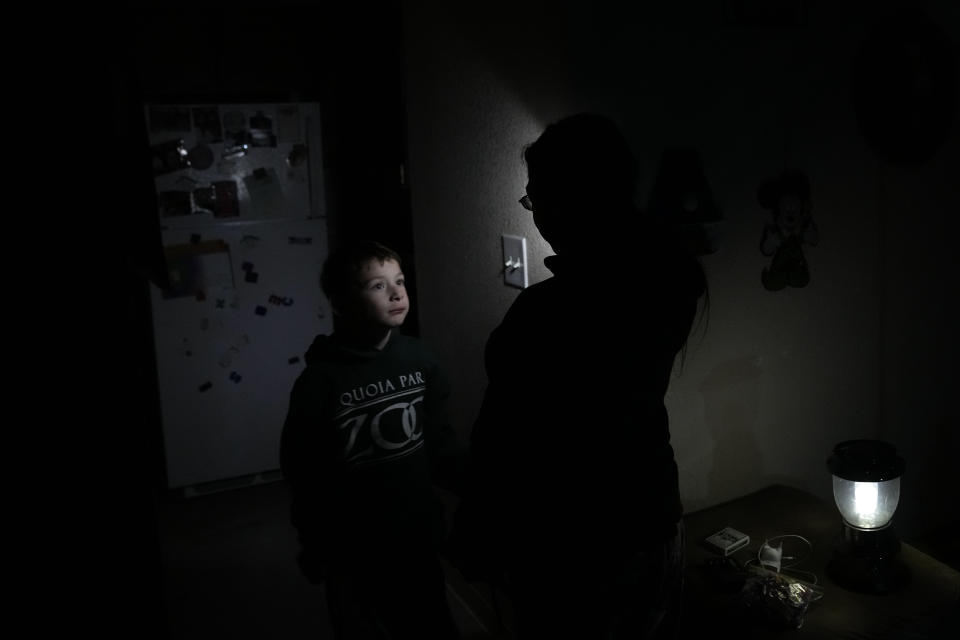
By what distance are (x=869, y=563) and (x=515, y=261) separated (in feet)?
3.23

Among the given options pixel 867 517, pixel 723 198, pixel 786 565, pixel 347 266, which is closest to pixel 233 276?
pixel 347 266

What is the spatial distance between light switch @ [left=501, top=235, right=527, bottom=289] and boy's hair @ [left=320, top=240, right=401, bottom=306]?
303 millimetres

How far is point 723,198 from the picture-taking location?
6.00 ft

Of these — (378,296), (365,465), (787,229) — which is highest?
(787,229)

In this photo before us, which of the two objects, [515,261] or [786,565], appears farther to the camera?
[515,261]

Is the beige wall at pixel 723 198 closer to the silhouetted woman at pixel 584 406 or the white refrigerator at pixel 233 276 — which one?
Answer: the silhouetted woman at pixel 584 406

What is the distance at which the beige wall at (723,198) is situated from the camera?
67.7 inches

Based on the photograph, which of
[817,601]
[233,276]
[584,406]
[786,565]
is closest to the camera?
[584,406]

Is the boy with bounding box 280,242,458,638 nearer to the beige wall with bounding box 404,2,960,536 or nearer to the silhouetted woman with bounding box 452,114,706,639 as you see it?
the beige wall with bounding box 404,2,960,536

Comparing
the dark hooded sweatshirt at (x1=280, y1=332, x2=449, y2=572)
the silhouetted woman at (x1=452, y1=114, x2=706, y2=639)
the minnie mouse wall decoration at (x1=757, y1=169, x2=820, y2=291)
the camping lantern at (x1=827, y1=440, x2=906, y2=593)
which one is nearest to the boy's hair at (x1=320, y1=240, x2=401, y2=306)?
the dark hooded sweatshirt at (x1=280, y1=332, x2=449, y2=572)

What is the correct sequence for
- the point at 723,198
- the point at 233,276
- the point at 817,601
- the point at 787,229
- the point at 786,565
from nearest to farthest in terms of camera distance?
A: 1. the point at 817,601
2. the point at 786,565
3. the point at 723,198
4. the point at 787,229
5. the point at 233,276

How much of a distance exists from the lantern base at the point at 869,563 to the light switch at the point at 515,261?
2.89 feet

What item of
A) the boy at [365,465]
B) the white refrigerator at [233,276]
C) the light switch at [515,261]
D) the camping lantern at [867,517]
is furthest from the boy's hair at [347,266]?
the white refrigerator at [233,276]

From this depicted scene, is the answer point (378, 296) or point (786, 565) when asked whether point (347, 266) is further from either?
point (786, 565)
